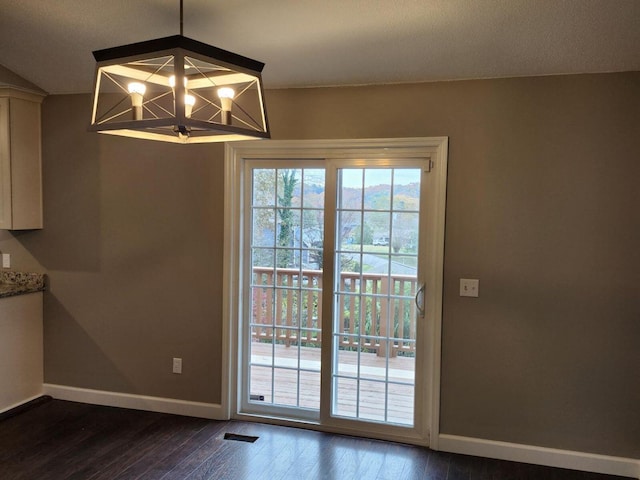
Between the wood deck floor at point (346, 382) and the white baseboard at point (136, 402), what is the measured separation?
373 millimetres

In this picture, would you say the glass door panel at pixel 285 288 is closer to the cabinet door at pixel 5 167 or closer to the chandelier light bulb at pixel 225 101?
the chandelier light bulb at pixel 225 101

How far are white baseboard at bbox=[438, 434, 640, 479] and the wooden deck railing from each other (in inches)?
25.9

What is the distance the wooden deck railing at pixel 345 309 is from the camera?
341 cm

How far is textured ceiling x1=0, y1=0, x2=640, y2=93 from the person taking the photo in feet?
8.28

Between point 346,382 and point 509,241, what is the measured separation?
1479 millimetres

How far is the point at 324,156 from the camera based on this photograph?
3432 millimetres

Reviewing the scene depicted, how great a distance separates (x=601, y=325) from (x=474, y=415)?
37.8 inches

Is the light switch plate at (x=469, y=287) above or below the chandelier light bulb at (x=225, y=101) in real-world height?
below

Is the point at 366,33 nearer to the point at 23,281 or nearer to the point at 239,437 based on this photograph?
the point at 239,437

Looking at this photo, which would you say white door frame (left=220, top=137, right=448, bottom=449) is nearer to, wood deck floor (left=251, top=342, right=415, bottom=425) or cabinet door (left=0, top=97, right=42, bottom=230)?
wood deck floor (left=251, top=342, right=415, bottom=425)

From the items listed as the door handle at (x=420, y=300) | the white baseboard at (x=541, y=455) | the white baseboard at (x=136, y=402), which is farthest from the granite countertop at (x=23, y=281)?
the white baseboard at (x=541, y=455)

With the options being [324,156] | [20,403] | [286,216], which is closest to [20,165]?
[20,403]

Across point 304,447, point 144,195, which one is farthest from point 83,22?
point 304,447

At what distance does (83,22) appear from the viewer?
9.46 ft
